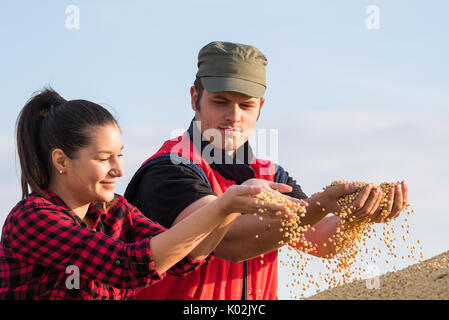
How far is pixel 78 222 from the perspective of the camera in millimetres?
2717

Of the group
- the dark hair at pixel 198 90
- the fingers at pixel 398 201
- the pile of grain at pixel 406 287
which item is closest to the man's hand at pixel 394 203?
the fingers at pixel 398 201

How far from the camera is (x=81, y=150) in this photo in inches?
105

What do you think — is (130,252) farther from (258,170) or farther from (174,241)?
(258,170)

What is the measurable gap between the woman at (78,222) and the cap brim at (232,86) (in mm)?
968

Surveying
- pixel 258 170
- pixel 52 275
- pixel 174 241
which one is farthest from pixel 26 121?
pixel 258 170

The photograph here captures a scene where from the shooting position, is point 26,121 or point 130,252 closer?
point 130,252

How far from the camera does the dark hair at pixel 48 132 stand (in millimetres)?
2676

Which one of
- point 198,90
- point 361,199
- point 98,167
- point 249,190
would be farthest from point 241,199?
point 198,90

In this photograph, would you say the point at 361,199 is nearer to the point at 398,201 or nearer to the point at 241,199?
the point at 398,201

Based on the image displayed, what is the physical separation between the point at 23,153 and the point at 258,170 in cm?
168

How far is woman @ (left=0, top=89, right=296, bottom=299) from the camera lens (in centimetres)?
254

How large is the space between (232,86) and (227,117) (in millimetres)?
197

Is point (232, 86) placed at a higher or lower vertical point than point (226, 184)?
higher

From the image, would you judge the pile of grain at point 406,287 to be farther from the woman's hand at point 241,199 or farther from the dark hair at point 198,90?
the dark hair at point 198,90
